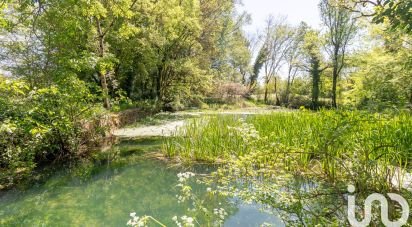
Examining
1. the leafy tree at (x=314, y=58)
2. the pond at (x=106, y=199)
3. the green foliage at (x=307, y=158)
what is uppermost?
the leafy tree at (x=314, y=58)

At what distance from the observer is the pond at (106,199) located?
3.22 metres

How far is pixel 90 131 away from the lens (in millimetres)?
6578

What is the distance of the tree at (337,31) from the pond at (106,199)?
20.0 m

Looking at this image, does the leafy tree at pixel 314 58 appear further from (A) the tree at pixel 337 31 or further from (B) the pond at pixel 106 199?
(B) the pond at pixel 106 199

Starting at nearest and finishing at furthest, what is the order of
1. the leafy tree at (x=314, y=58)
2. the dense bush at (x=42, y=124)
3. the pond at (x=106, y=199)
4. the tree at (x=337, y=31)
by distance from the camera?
the pond at (x=106, y=199), the dense bush at (x=42, y=124), the tree at (x=337, y=31), the leafy tree at (x=314, y=58)

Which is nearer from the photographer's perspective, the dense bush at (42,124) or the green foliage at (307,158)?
the green foliage at (307,158)

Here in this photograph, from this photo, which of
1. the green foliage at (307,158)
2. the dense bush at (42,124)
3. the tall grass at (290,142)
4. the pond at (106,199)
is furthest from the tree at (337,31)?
the dense bush at (42,124)

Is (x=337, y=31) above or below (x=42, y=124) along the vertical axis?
above

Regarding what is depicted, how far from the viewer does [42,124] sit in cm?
486

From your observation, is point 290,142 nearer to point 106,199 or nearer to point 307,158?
point 307,158

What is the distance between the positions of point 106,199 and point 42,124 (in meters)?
2.15

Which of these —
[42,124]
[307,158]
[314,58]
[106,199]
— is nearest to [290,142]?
[307,158]

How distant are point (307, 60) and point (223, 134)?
24.3 m

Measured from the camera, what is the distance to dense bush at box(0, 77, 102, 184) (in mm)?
4566
